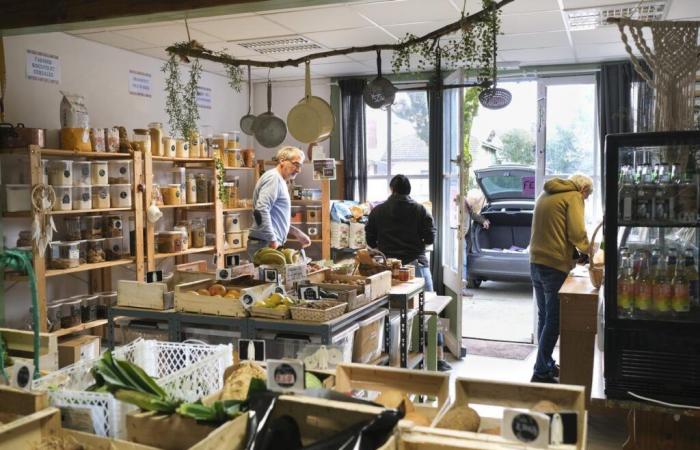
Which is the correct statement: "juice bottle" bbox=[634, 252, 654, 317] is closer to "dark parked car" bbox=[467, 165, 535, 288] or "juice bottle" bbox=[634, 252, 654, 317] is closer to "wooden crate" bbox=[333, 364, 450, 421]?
"wooden crate" bbox=[333, 364, 450, 421]

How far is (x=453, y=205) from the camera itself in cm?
639

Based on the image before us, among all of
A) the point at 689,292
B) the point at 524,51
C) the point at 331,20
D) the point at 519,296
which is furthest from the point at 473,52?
the point at 519,296

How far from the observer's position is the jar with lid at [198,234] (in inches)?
251

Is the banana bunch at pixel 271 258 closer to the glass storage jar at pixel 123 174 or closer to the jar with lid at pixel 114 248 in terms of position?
the jar with lid at pixel 114 248

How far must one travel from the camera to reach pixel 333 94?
7.75 meters

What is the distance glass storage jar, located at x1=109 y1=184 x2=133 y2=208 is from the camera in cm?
538

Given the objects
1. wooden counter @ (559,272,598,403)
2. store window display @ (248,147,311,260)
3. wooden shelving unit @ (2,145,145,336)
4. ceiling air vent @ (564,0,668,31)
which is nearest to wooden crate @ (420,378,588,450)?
wooden counter @ (559,272,598,403)

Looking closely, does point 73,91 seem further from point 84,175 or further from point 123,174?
point 84,175

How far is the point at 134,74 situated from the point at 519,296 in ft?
18.6

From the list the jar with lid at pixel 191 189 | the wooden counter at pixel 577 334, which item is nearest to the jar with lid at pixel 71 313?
the jar with lid at pixel 191 189

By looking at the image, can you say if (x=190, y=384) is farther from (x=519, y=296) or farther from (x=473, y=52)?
(x=519, y=296)

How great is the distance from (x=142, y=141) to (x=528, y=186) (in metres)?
5.69

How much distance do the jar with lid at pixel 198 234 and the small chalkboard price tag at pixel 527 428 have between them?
526 centimetres

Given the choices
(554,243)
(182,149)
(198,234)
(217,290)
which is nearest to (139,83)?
(182,149)
